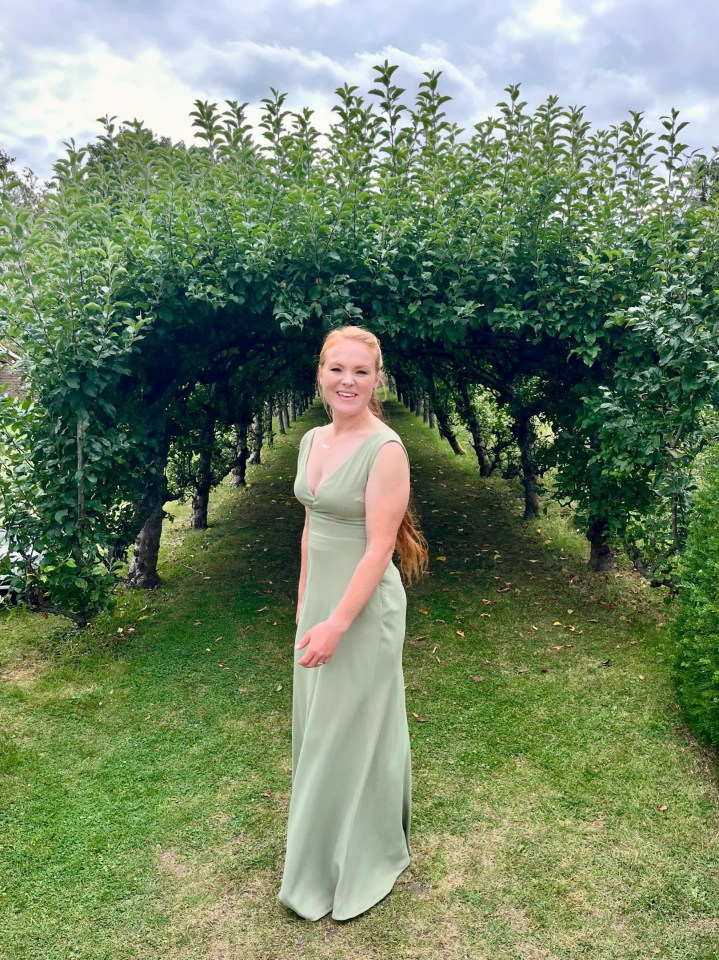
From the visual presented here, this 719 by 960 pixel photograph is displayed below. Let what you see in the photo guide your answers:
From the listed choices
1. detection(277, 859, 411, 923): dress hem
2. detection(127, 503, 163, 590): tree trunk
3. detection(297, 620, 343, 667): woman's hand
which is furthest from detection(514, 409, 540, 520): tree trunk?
detection(297, 620, 343, 667): woman's hand

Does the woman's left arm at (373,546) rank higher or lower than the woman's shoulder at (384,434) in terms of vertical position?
→ lower

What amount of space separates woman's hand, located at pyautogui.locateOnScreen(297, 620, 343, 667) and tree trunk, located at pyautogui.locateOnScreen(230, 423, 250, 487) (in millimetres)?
8710

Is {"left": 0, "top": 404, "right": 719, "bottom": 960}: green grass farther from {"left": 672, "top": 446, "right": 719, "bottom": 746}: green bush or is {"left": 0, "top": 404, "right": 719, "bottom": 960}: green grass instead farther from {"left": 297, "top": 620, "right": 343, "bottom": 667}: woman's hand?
{"left": 297, "top": 620, "right": 343, "bottom": 667}: woman's hand

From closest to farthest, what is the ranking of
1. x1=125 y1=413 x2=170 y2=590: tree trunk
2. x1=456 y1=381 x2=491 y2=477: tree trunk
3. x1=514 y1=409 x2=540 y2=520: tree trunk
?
x1=125 y1=413 x2=170 y2=590: tree trunk → x1=514 y1=409 x2=540 y2=520: tree trunk → x1=456 y1=381 x2=491 y2=477: tree trunk

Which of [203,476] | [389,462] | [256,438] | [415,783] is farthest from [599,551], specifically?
[256,438]

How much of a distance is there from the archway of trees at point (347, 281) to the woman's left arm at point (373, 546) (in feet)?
10.8

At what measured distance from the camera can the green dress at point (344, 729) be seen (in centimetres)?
289

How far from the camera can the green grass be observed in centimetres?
306

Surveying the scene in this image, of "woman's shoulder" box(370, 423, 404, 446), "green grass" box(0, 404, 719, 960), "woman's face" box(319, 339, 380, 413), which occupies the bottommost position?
"green grass" box(0, 404, 719, 960)

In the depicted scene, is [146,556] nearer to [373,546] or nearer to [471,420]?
[373,546]

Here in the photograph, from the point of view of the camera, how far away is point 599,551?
7.61 metres

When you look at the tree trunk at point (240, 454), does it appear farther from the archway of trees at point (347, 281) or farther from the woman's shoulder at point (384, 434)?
the woman's shoulder at point (384, 434)

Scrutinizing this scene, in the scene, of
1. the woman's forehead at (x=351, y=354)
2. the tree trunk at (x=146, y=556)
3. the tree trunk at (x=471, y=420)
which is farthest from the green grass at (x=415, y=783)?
the tree trunk at (x=471, y=420)

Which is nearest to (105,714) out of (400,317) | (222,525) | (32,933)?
(32,933)
